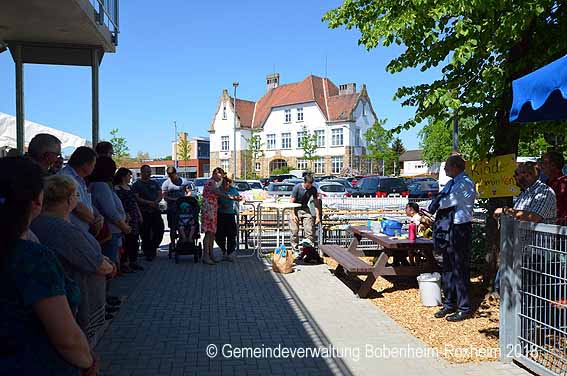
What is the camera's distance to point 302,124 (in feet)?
212

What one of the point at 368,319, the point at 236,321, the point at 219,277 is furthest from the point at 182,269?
the point at 368,319

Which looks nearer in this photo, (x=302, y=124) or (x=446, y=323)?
(x=446, y=323)

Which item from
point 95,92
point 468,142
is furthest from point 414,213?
point 95,92

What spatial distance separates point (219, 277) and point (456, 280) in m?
4.27

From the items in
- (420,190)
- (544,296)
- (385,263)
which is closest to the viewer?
(544,296)

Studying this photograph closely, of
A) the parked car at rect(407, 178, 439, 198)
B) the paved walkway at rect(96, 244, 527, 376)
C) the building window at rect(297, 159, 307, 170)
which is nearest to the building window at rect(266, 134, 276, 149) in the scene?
the building window at rect(297, 159, 307, 170)

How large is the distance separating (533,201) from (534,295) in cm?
114

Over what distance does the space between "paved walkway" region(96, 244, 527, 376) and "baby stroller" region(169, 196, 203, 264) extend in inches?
56.9

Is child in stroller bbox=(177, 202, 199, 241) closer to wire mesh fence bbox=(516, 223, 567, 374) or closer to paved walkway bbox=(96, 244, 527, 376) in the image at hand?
paved walkway bbox=(96, 244, 527, 376)

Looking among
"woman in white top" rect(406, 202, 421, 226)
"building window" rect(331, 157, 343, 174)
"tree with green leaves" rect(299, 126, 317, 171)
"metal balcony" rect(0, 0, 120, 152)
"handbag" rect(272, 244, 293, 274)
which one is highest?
"tree with green leaves" rect(299, 126, 317, 171)

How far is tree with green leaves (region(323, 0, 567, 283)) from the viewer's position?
608 centimetres

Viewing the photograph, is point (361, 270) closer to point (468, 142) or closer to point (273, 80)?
point (468, 142)

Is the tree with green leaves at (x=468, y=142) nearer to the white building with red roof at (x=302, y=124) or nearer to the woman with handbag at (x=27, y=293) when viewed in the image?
the woman with handbag at (x=27, y=293)

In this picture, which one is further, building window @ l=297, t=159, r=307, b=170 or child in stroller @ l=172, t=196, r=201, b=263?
building window @ l=297, t=159, r=307, b=170
